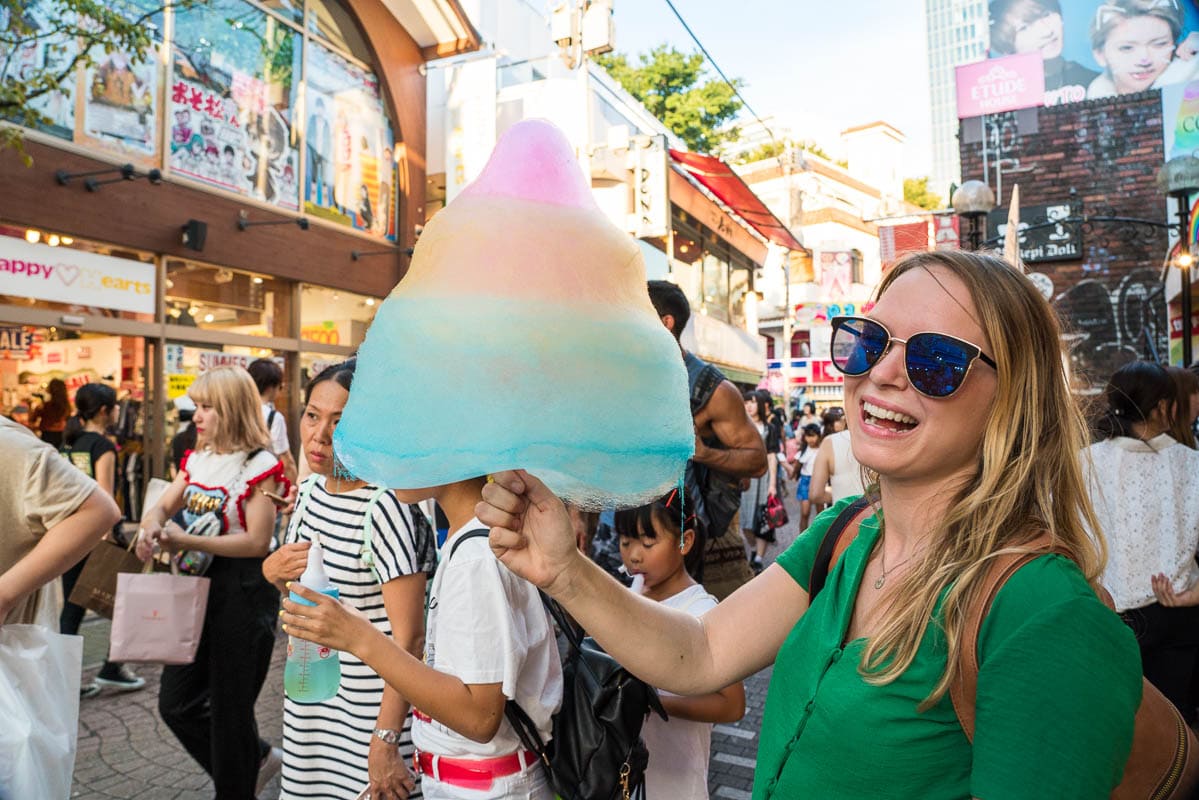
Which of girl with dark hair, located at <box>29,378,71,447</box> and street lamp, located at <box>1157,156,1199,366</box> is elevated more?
street lamp, located at <box>1157,156,1199,366</box>

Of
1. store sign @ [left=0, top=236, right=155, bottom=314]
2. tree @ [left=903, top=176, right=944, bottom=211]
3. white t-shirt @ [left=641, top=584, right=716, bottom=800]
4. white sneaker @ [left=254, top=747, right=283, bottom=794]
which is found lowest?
white sneaker @ [left=254, top=747, right=283, bottom=794]

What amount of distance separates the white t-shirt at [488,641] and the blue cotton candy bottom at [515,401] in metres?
0.47

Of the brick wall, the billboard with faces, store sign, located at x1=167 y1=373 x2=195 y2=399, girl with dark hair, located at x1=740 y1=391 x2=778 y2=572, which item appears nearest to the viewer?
girl with dark hair, located at x1=740 y1=391 x2=778 y2=572

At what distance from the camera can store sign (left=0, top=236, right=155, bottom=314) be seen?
26.3ft

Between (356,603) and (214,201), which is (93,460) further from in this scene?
(214,201)

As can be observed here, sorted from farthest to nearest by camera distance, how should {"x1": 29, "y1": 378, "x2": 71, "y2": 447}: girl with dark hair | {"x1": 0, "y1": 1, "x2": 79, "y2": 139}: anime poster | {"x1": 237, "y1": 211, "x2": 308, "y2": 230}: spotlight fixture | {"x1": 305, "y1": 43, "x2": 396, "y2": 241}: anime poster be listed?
{"x1": 305, "y1": 43, "x2": 396, "y2": 241}: anime poster < {"x1": 237, "y1": 211, "x2": 308, "y2": 230}: spotlight fixture < {"x1": 0, "y1": 1, "x2": 79, "y2": 139}: anime poster < {"x1": 29, "y1": 378, "x2": 71, "y2": 447}: girl with dark hair

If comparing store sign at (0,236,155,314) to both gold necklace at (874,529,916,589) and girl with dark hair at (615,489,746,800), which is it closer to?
girl with dark hair at (615,489,746,800)

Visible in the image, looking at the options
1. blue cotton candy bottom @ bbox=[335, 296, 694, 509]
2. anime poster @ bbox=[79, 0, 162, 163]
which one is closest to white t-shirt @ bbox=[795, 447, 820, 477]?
anime poster @ bbox=[79, 0, 162, 163]

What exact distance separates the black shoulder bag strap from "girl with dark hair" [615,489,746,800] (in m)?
0.78

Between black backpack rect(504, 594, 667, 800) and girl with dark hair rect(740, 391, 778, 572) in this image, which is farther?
girl with dark hair rect(740, 391, 778, 572)

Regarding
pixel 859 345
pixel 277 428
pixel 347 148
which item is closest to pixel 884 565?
pixel 859 345

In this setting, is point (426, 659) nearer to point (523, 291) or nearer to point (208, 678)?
point (523, 291)

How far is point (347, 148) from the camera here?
1223cm

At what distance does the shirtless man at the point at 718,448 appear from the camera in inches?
132
